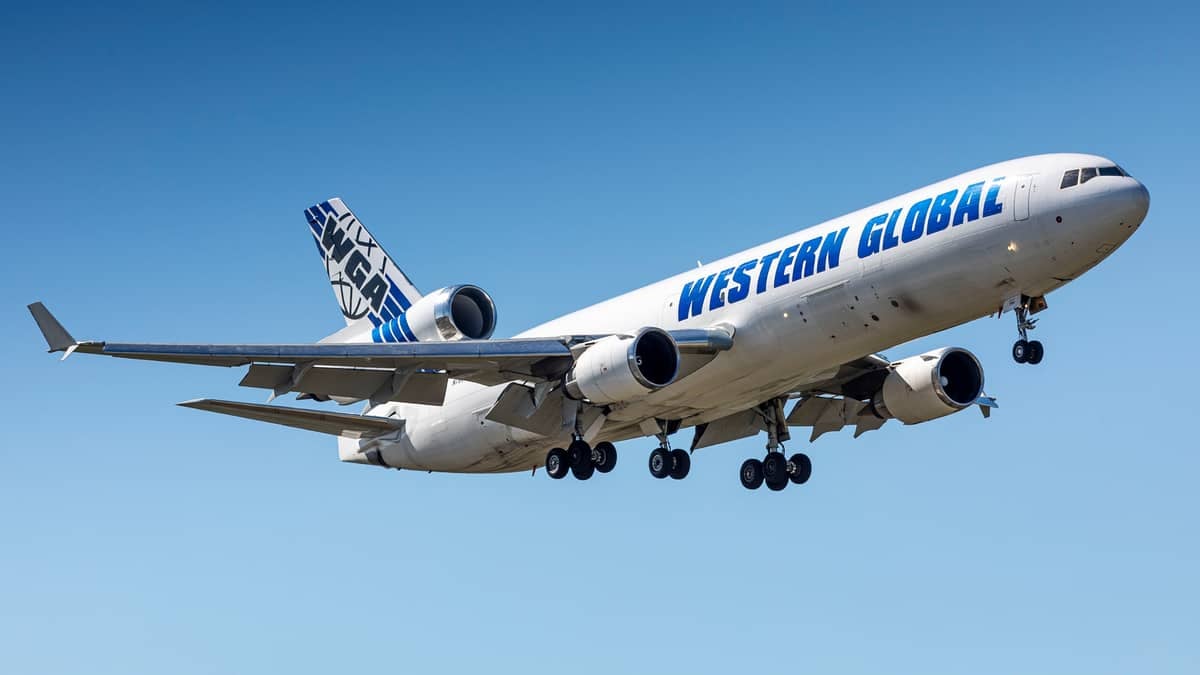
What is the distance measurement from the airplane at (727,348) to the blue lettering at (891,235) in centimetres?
4

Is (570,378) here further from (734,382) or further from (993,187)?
(993,187)

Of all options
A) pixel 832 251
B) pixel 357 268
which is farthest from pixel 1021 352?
pixel 357 268

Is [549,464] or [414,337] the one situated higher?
[414,337]

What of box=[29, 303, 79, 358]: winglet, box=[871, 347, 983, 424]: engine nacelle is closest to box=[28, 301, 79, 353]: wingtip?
box=[29, 303, 79, 358]: winglet

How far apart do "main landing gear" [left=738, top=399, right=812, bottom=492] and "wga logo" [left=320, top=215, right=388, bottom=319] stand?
11.4 m

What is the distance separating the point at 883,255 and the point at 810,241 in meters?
2.11

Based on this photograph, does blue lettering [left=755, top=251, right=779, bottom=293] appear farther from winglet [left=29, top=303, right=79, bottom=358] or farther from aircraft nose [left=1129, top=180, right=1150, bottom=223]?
winglet [left=29, top=303, right=79, bottom=358]

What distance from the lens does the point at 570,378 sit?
34.8m

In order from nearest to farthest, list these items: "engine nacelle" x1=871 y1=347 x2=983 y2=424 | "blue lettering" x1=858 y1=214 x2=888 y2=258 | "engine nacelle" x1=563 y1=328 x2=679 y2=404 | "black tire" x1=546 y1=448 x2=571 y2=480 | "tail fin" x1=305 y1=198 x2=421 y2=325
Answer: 1. "blue lettering" x1=858 y1=214 x2=888 y2=258
2. "engine nacelle" x1=563 y1=328 x2=679 y2=404
3. "black tire" x1=546 y1=448 x2=571 y2=480
4. "engine nacelle" x1=871 y1=347 x2=983 y2=424
5. "tail fin" x1=305 y1=198 x2=421 y2=325

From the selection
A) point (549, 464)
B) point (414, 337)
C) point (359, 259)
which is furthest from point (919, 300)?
point (359, 259)

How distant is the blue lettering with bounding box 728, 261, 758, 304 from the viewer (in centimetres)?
3369

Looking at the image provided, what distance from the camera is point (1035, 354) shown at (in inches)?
1194

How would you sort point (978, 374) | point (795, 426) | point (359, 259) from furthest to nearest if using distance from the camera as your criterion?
point (359, 259), point (795, 426), point (978, 374)

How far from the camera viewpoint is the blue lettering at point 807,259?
32.5 m
